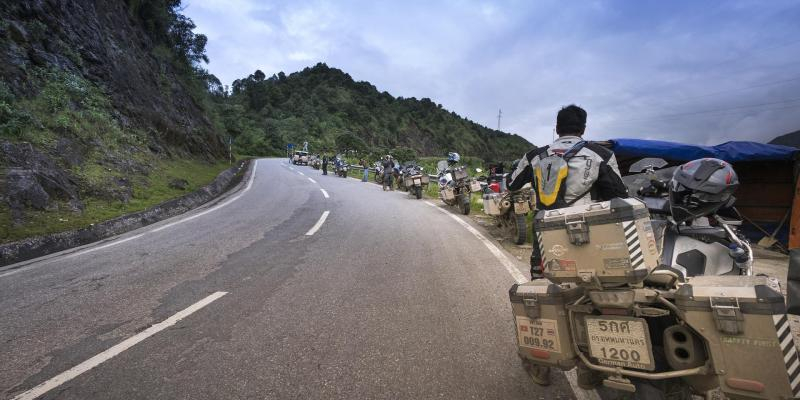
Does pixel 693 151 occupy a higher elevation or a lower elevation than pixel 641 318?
higher

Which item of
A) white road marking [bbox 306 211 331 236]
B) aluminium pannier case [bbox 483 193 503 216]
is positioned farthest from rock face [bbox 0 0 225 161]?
aluminium pannier case [bbox 483 193 503 216]

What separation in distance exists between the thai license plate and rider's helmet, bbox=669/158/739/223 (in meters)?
1.47

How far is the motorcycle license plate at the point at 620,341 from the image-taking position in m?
2.03

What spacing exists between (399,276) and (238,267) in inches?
90.8

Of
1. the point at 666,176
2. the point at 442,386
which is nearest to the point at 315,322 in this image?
the point at 442,386

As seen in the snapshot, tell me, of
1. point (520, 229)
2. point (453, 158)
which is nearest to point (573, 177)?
point (520, 229)

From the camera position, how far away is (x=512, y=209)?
24.8ft

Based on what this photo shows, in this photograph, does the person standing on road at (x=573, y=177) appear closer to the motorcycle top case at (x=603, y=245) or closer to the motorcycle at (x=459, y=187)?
the motorcycle top case at (x=603, y=245)

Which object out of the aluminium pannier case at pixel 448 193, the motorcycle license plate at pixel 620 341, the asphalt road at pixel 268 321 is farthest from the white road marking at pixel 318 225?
the motorcycle license plate at pixel 620 341

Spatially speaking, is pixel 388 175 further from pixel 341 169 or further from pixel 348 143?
Answer: pixel 348 143

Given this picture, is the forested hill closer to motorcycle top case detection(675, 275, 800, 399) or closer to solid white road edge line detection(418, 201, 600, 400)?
solid white road edge line detection(418, 201, 600, 400)

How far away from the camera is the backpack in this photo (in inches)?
110

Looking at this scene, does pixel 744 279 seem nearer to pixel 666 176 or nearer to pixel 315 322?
pixel 666 176

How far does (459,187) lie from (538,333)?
29.5 ft
